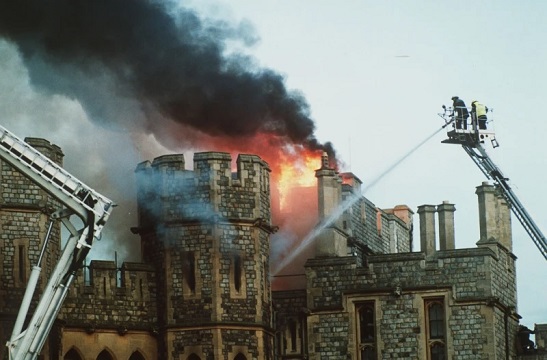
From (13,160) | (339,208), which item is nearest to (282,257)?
(339,208)

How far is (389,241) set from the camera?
100250 mm

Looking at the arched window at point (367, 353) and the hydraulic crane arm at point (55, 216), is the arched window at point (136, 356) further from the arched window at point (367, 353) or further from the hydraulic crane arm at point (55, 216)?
the hydraulic crane arm at point (55, 216)

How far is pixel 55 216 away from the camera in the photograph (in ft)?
251

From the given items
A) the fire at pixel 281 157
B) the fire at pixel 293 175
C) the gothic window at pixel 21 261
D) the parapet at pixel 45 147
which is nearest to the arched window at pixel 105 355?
the gothic window at pixel 21 261

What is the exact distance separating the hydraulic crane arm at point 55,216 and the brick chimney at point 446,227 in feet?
56.7

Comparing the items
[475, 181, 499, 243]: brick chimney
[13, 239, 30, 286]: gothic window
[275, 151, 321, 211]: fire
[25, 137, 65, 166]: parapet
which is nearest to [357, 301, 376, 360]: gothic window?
[475, 181, 499, 243]: brick chimney

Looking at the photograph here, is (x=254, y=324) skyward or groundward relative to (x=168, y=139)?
groundward

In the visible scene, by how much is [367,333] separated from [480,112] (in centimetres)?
1094

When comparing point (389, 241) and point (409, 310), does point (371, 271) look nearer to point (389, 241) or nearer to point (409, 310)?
point (409, 310)

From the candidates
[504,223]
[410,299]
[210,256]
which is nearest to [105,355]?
[210,256]

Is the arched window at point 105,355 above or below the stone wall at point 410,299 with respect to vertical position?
below

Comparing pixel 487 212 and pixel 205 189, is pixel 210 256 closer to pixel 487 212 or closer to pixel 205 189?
pixel 205 189

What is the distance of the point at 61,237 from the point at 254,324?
7901 mm

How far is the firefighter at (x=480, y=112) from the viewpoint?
9406cm
